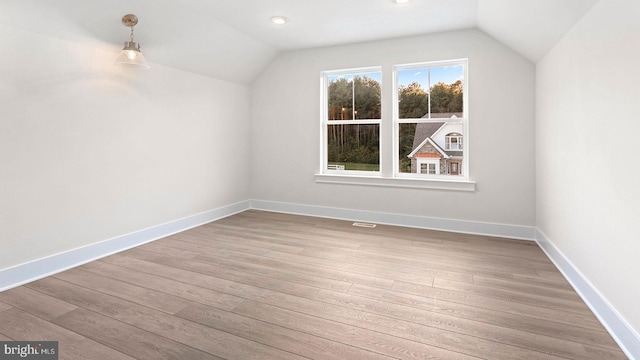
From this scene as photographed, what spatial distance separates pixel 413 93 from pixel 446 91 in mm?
417

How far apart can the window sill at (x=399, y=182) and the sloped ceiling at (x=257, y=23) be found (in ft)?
5.25

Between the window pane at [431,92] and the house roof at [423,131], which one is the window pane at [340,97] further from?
the house roof at [423,131]

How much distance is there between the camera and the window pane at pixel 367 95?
4520 mm

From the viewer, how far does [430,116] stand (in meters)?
4.21

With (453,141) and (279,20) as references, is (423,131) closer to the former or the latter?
(453,141)

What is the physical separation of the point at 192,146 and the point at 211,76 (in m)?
1.04

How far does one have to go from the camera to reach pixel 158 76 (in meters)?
3.72

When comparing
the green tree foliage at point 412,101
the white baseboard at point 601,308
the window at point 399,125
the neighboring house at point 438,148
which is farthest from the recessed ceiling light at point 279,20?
the white baseboard at point 601,308

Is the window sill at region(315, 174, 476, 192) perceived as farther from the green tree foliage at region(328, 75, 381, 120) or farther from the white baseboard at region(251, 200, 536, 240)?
the green tree foliage at region(328, 75, 381, 120)

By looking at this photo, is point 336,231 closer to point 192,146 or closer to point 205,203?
point 205,203

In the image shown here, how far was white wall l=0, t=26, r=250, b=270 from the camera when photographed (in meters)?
2.55

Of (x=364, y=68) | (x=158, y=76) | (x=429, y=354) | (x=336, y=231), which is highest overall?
(x=364, y=68)

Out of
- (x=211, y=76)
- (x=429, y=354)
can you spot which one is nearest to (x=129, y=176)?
(x=211, y=76)

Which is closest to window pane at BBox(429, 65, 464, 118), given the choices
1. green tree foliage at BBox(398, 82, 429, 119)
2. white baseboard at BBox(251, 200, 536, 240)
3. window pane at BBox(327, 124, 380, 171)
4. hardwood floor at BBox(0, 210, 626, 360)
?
green tree foliage at BBox(398, 82, 429, 119)
